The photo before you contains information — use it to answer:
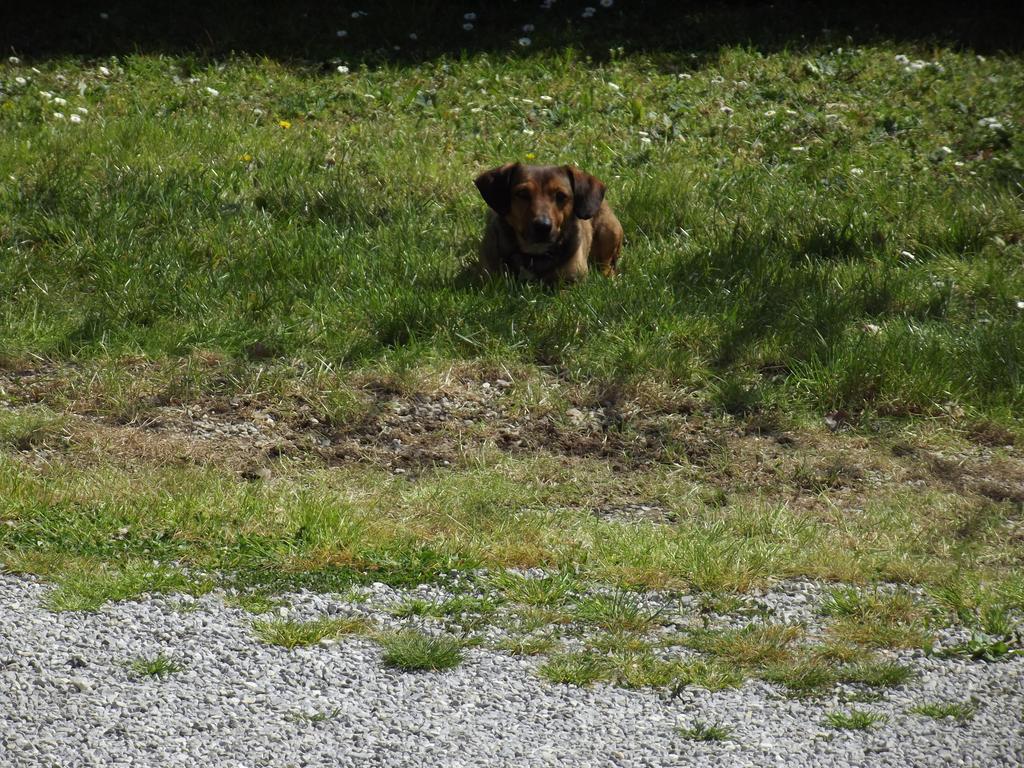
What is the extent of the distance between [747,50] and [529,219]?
18.6 feet

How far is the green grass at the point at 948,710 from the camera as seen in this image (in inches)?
136

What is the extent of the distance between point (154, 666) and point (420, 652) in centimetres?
76

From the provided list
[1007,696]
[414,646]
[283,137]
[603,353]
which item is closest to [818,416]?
[603,353]

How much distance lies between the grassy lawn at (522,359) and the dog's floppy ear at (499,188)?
1.62ft

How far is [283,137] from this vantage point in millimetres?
9281

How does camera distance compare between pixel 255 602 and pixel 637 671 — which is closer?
pixel 637 671

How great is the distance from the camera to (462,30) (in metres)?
12.6

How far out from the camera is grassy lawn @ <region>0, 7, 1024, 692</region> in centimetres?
442

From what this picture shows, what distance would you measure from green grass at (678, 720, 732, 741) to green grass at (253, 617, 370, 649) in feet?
3.51

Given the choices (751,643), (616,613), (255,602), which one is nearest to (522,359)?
(616,613)

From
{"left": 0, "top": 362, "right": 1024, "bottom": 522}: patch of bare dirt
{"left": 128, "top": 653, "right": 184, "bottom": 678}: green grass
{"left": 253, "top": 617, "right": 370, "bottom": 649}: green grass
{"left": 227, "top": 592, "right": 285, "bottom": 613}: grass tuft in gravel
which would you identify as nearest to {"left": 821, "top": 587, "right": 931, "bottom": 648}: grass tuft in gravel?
{"left": 0, "top": 362, "right": 1024, "bottom": 522}: patch of bare dirt

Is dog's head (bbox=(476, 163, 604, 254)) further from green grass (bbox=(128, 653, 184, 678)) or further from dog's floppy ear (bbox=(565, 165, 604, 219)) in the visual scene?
green grass (bbox=(128, 653, 184, 678))

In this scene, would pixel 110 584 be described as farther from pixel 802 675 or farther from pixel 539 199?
pixel 539 199

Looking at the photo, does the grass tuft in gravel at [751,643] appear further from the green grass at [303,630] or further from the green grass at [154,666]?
the green grass at [154,666]
